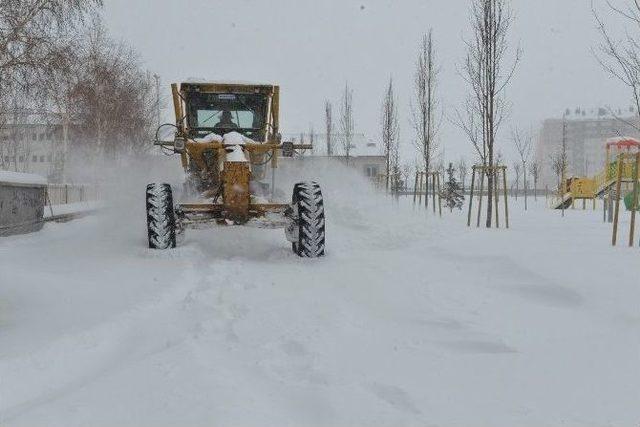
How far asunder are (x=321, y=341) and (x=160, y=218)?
4.63 metres

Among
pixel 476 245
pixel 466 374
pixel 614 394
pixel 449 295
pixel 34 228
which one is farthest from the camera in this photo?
pixel 34 228

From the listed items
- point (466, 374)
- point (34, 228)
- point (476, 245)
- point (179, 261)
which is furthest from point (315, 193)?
point (34, 228)

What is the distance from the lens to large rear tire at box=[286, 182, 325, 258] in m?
8.05

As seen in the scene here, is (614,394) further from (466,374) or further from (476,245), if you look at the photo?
(476,245)

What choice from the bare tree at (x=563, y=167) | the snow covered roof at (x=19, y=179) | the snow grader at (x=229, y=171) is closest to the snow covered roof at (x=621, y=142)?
the bare tree at (x=563, y=167)

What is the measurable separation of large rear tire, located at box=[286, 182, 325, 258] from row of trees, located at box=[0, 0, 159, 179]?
376 inches

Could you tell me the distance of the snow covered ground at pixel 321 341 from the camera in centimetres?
278

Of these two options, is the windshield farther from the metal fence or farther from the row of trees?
the metal fence

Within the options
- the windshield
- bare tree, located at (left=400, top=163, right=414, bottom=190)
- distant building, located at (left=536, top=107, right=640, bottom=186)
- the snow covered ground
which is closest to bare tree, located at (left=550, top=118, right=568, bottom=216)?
bare tree, located at (left=400, top=163, right=414, bottom=190)

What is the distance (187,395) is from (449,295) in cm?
318

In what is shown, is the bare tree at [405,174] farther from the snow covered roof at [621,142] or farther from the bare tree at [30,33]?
the bare tree at [30,33]

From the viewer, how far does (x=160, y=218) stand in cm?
791

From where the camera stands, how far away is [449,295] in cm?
546

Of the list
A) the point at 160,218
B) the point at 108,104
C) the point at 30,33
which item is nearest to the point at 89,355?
the point at 160,218
